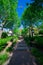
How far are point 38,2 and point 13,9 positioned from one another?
2509cm

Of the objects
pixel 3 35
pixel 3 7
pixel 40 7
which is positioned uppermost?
pixel 3 7

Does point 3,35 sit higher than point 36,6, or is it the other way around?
point 36,6

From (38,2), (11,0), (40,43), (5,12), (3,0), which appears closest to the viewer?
(38,2)

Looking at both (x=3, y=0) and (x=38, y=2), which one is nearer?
(x=38, y=2)

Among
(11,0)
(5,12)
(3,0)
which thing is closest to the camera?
(3,0)

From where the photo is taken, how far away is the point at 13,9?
3741 cm

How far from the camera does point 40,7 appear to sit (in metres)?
13.1

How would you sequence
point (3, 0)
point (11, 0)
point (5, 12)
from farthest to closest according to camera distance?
point (5, 12) < point (11, 0) < point (3, 0)

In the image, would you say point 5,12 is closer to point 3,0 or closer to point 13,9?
point 13,9

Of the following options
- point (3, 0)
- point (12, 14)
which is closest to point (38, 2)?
point (3, 0)

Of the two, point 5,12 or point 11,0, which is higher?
point 11,0

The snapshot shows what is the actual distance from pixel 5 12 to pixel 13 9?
2153 millimetres

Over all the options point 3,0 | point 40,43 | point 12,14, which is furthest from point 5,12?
point 40,43

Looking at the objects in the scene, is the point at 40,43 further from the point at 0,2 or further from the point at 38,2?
the point at 0,2
